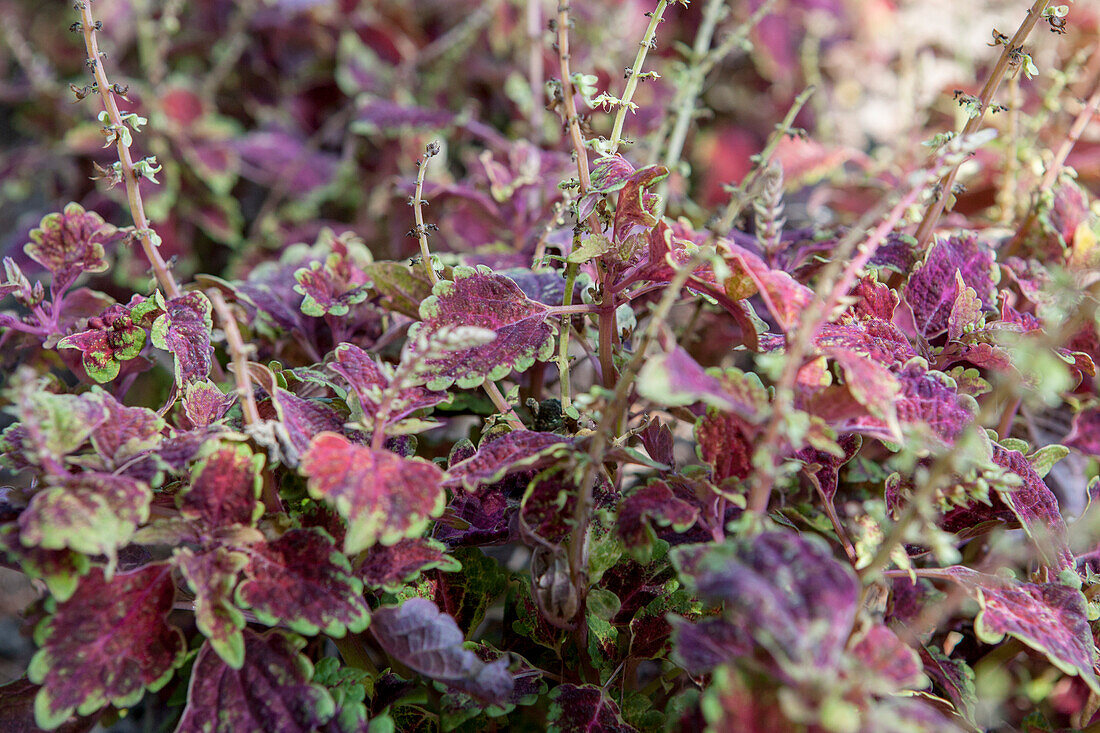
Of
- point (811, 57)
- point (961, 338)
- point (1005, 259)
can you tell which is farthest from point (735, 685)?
point (811, 57)

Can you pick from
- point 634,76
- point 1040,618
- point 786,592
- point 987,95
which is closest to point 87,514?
point 786,592

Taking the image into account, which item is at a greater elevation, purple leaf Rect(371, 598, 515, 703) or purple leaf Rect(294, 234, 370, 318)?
purple leaf Rect(294, 234, 370, 318)

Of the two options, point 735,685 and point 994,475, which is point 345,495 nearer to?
point 735,685

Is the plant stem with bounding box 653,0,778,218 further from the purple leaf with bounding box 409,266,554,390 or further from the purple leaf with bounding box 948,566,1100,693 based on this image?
the purple leaf with bounding box 948,566,1100,693

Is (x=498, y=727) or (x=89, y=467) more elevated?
Answer: (x=89, y=467)

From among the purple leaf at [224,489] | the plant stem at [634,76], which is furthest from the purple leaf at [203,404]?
the plant stem at [634,76]

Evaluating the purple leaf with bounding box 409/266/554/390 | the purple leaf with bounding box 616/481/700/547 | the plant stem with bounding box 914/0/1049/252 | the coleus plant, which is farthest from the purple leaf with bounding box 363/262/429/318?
the plant stem with bounding box 914/0/1049/252

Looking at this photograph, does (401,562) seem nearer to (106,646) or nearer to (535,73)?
(106,646)
